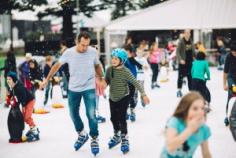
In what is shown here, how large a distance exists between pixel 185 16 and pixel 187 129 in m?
17.7

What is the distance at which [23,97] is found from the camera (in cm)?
804

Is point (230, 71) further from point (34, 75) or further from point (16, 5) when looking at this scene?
point (16, 5)

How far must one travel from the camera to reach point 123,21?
22.8 m

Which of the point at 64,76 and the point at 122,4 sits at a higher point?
the point at 122,4

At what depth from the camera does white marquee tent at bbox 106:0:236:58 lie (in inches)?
765

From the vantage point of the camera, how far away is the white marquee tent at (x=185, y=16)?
Result: 1942 centimetres

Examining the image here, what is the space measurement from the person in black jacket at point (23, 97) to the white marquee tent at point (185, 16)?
41.5ft

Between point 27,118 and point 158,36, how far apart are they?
22.7 meters

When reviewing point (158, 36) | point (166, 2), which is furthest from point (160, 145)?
point (158, 36)

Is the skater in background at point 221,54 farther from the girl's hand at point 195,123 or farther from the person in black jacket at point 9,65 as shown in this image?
the girl's hand at point 195,123

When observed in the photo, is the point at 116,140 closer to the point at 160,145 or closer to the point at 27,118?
the point at 160,145

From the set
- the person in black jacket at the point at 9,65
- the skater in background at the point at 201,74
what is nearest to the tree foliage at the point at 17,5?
the person in black jacket at the point at 9,65

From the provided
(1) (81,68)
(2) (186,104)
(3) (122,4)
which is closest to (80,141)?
(1) (81,68)

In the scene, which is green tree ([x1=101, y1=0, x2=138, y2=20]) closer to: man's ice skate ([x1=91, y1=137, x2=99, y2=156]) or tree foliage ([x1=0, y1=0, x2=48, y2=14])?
tree foliage ([x1=0, y1=0, x2=48, y2=14])
